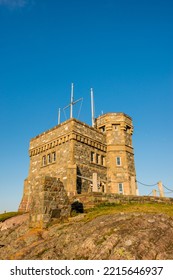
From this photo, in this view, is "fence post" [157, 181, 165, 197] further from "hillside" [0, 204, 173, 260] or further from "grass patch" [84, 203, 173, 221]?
"hillside" [0, 204, 173, 260]

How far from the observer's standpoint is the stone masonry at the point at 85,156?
71.6 feet

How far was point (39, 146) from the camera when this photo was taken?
2644cm

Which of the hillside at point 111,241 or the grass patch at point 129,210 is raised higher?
the grass patch at point 129,210

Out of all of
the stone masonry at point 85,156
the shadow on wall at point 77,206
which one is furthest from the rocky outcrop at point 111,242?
the stone masonry at point 85,156

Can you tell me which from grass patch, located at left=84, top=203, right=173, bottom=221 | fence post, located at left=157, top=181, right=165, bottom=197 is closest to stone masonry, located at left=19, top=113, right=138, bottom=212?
fence post, located at left=157, top=181, right=165, bottom=197

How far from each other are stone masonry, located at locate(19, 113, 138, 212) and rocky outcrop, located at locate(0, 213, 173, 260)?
39.8 feet

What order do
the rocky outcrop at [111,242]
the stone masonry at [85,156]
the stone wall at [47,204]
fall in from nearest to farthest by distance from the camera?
the rocky outcrop at [111,242], the stone wall at [47,204], the stone masonry at [85,156]

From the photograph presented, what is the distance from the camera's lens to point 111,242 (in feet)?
18.0

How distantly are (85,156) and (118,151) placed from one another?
4.99 m

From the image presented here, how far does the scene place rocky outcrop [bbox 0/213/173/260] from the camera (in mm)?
4945

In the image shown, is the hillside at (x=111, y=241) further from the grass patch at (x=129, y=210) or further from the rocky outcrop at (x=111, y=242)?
the grass patch at (x=129, y=210)
